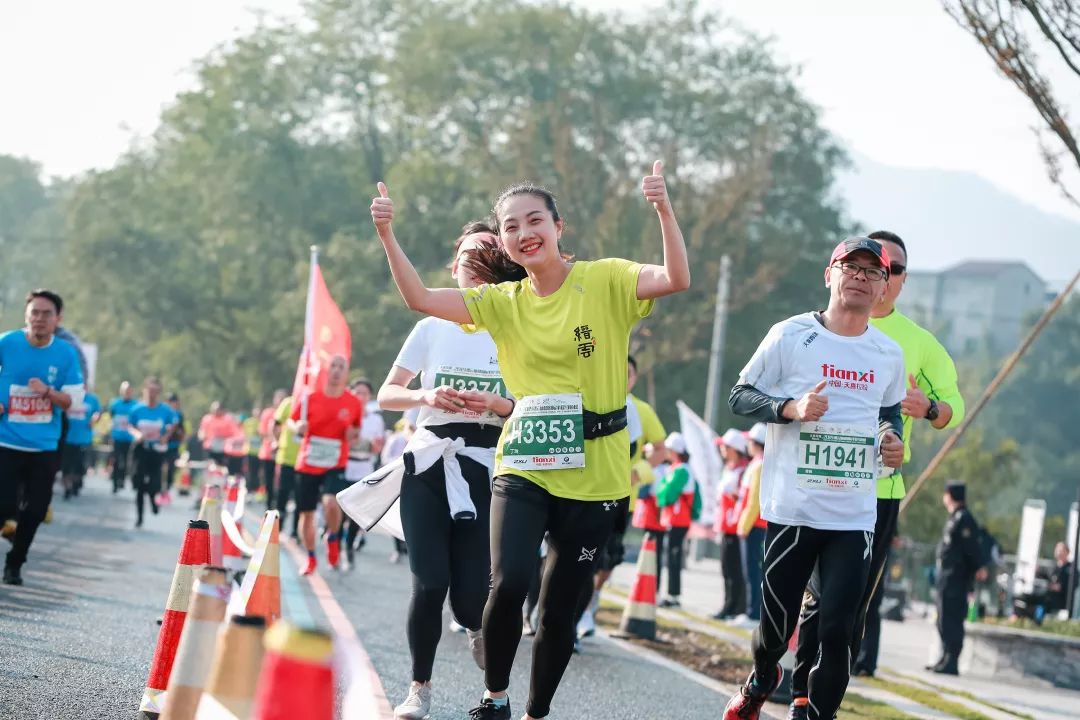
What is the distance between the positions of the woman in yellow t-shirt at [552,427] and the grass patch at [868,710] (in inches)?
144

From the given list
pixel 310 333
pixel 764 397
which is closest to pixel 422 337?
pixel 764 397

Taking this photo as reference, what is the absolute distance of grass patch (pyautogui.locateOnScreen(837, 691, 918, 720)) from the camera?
9422mm

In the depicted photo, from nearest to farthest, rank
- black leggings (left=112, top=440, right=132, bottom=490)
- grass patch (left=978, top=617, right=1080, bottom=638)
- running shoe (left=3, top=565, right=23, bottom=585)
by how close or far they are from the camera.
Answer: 1. running shoe (left=3, top=565, right=23, bottom=585)
2. grass patch (left=978, top=617, right=1080, bottom=638)
3. black leggings (left=112, top=440, right=132, bottom=490)

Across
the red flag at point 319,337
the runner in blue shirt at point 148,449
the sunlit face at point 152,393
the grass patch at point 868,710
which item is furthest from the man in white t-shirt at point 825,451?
the sunlit face at point 152,393

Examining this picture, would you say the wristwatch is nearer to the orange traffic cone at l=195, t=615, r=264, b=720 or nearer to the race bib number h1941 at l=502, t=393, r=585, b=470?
the race bib number h1941 at l=502, t=393, r=585, b=470

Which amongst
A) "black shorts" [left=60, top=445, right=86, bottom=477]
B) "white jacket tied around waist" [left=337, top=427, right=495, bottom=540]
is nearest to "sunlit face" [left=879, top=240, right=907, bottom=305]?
"white jacket tied around waist" [left=337, top=427, right=495, bottom=540]

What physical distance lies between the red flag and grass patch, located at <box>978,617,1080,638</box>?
6.93m

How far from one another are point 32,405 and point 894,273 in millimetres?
6150

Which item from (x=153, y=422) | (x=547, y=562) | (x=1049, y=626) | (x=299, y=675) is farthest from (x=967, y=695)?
(x=153, y=422)

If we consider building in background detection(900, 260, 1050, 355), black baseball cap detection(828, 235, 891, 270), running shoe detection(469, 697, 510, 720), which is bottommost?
running shoe detection(469, 697, 510, 720)

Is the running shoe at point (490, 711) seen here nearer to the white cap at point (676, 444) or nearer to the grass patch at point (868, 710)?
the grass patch at point (868, 710)

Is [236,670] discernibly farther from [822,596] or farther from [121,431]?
[121,431]

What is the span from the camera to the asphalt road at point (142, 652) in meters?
7.22

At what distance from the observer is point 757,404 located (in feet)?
22.6
